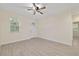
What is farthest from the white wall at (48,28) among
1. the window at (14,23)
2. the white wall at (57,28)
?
the window at (14,23)

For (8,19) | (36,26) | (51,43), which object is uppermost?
(8,19)

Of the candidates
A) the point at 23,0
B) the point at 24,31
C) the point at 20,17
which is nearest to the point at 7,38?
the point at 24,31

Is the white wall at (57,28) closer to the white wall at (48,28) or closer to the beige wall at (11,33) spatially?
the white wall at (48,28)

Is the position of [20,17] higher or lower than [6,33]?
higher

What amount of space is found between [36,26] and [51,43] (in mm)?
1171

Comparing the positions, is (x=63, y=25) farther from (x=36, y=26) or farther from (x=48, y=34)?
(x=36, y=26)

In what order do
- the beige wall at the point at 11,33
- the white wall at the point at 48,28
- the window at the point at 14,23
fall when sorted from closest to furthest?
1. the white wall at the point at 48,28
2. the window at the point at 14,23
3. the beige wall at the point at 11,33

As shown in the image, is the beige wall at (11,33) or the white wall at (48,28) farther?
the beige wall at (11,33)

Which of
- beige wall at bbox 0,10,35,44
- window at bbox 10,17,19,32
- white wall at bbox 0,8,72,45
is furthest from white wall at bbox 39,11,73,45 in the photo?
window at bbox 10,17,19,32

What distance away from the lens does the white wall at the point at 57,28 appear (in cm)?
374

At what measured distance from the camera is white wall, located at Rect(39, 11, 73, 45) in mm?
3738

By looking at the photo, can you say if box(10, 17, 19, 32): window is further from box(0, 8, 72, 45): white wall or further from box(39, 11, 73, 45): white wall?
box(39, 11, 73, 45): white wall

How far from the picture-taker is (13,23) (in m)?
→ 3.94

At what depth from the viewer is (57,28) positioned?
4090 millimetres
